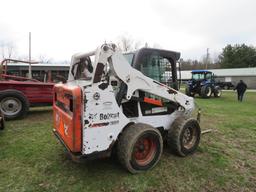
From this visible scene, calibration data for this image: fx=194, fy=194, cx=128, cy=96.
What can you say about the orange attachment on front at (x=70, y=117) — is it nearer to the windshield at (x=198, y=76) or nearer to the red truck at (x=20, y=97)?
the red truck at (x=20, y=97)

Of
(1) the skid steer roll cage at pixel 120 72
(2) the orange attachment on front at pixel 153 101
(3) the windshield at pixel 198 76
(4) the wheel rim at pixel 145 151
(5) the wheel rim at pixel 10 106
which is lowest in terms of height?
(4) the wheel rim at pixel 145 151

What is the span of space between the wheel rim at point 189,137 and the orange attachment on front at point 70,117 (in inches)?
90.6

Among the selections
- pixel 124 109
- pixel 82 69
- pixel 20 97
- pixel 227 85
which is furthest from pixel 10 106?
pixel 227 85

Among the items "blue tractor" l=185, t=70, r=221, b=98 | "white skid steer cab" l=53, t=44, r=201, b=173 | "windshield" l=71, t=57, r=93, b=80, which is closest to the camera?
"white skid steer cab" l=53, t=44, r=201, b=173

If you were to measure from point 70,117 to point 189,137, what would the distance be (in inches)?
102

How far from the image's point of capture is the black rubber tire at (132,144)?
296 centimetres

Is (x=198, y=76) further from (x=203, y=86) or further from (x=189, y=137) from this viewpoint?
(x=189, y=137)

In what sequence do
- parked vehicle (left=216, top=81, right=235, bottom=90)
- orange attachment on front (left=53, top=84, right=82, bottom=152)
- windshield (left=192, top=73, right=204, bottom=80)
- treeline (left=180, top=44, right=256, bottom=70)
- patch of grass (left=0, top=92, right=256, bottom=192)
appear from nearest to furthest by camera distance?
1. orange attachment on front (left=53, top=84, right=82, bottom=152)
2. patch of grass (left=0, top=92, right=256, bottom=192)
3. windshield (left=192, top=73, right=204, bottom=80)
4. parked vehicle (left=216, top=81, right=235, bottom=90)
5. treeline (left=180, top=44, right=256, bottom=70)

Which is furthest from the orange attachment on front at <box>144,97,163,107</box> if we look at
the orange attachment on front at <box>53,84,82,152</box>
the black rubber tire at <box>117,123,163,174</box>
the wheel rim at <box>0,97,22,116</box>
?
the wheel rim at <box>0,97,22,116</box>

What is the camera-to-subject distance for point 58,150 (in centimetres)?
411

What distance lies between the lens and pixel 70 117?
278 cm

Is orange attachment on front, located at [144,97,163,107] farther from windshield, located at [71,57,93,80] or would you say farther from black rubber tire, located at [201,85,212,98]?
black rubber tire, located at [201,85,212,98]

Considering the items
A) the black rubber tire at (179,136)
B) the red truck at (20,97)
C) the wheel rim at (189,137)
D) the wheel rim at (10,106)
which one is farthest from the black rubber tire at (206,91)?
the wheel rim at (10,106)

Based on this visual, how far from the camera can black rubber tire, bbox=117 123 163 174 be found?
2.96 m
